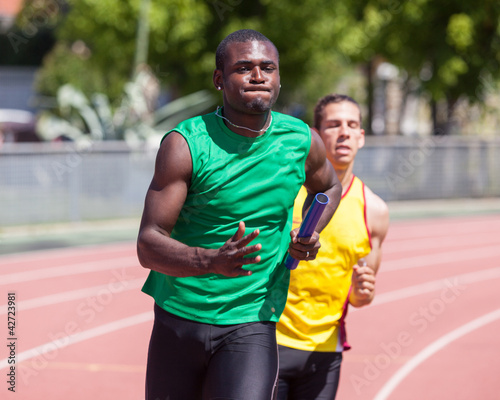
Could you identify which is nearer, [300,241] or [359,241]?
[300,241]

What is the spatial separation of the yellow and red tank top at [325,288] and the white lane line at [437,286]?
5190 mm

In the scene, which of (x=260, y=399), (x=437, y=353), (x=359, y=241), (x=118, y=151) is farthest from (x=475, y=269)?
(x=260, y=399)

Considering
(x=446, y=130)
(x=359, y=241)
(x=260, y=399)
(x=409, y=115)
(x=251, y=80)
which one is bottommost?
(x=260, y=399)

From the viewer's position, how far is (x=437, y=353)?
7.07 meters

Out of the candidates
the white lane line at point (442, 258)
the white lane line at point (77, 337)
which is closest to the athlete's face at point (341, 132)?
the white lane line at point (77, 337)

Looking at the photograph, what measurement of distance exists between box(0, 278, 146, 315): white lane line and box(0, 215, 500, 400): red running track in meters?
0.01

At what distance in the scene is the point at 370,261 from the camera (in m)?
3.82

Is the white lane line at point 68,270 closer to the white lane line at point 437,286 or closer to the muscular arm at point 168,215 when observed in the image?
the white lane line at point 437,286

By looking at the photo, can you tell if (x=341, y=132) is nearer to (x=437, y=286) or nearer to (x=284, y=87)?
(x=437, y=286)

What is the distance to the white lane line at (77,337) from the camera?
6.88 metres

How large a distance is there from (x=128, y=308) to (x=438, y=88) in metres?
13.9

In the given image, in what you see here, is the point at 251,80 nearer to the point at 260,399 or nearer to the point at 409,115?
the point at 260,399

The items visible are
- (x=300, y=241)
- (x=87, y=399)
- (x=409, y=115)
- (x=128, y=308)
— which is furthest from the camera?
(x=409, y=115)

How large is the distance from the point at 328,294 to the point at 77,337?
14.9ft
